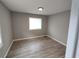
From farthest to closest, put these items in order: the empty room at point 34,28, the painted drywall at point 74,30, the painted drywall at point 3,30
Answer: the empty room at point 34,28 → the painted drywall at point 3,30 → the painted drywall at point 74,30

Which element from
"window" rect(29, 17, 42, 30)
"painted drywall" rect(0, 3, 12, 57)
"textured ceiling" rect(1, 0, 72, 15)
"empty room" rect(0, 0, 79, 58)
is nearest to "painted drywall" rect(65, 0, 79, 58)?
"textured ceiling" rect(1, 0, 72, 15)

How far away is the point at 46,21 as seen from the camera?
512 centimetres

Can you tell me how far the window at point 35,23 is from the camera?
14.7 ft

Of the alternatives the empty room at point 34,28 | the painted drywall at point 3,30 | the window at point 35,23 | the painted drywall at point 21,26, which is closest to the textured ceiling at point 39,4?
the empty room at point 34,28

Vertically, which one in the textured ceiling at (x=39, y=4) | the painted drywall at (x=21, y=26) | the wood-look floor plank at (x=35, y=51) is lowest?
the wood-look floor plank at (x=35, y=51)

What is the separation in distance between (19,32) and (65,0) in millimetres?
3543

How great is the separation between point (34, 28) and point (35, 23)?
460 millimetres

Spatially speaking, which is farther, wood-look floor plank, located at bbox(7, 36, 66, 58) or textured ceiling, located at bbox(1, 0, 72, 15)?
wood-look floor plank, located at bbox(7, 36, 66, 58)

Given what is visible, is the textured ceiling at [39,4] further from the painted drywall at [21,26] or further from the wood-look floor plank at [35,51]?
the wood-look floor plank at [35,51]

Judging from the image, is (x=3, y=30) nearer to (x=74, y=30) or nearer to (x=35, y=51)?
(x=35, y=51)

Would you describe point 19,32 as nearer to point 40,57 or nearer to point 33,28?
point 33,28

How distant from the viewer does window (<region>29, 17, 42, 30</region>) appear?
14.7 feet

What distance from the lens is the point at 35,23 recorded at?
185 inches

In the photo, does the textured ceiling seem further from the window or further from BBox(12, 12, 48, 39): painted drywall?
the window
